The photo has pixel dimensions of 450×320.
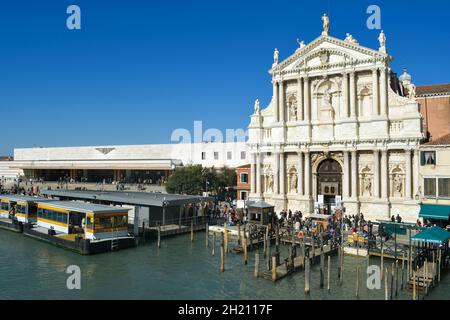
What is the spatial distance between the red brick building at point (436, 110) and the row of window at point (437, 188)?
455cm

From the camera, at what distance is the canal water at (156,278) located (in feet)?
53.8

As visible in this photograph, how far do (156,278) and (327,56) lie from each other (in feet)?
70.0

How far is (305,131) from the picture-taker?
32.0 m

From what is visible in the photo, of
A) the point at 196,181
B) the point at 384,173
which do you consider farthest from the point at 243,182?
the point at 384,173

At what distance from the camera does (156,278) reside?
1859 cm

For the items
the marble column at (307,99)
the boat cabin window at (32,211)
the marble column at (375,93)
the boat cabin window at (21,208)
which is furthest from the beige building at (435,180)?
the boat cabin window at (21,208)

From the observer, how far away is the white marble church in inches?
1120

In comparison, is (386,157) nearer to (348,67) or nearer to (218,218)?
(348,67)

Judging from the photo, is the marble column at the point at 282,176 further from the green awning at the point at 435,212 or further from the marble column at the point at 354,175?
the green awning at the point at 435,212

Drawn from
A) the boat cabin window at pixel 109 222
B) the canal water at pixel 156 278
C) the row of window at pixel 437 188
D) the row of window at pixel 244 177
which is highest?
the row of window at pixel 244 177

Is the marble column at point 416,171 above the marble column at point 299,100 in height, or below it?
below

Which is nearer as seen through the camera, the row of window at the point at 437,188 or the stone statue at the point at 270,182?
the row of window at the point at 437,188

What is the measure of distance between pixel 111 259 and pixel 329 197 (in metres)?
17.7

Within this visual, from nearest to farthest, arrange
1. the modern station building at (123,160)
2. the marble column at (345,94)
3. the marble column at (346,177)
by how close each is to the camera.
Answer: the marble column at (346,177) < the marble column at (345,94) < the modern station building at (123,160)
